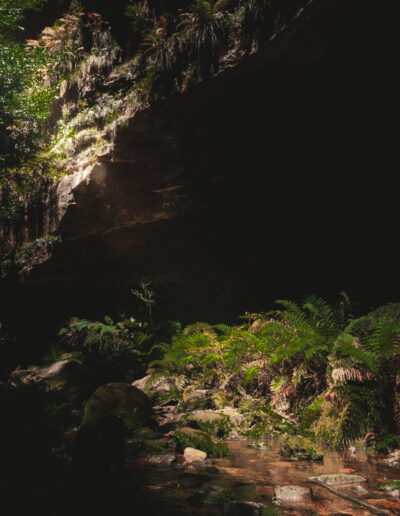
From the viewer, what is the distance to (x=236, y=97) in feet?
20.2

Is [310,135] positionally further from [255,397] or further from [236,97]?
[255,397]

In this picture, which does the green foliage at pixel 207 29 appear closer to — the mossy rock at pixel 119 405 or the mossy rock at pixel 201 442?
the mossy rock at pixel 119 405

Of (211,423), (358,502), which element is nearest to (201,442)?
(211,423)

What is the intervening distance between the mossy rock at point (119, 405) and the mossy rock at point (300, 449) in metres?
1.78

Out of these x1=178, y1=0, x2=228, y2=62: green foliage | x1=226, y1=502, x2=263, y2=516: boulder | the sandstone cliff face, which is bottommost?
x1=226, y1=502, x2=263, y2=516: boulder

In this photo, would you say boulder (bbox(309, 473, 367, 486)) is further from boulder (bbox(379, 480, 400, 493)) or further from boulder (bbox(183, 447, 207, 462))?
boulder (bbox(183, 447, 207, 462))

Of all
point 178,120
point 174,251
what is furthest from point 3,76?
point 174,251

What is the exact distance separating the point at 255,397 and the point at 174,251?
4.44m

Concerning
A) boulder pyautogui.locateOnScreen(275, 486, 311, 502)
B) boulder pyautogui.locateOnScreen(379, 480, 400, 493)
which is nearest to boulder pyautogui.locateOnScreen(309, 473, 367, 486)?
boulder pyautogui.locateOnScreen(379, 480, 400, 493)

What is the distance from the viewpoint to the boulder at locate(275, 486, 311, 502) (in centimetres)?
234

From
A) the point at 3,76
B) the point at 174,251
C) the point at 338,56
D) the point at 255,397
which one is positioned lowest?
the point at 255,397

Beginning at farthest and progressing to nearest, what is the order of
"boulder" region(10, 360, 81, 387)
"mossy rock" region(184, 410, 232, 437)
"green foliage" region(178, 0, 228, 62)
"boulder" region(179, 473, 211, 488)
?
"boulder" region(10, 360, 81, 387)
"green foliage" region(178, 0, 228, 62)
"mossy rock" region(184, 410, 232, 437)
"boulder" region(179, 473, 211, 488)

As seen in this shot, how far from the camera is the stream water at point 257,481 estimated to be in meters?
2.22

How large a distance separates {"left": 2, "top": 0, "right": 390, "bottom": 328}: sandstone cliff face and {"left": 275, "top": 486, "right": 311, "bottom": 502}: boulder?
532 cm
